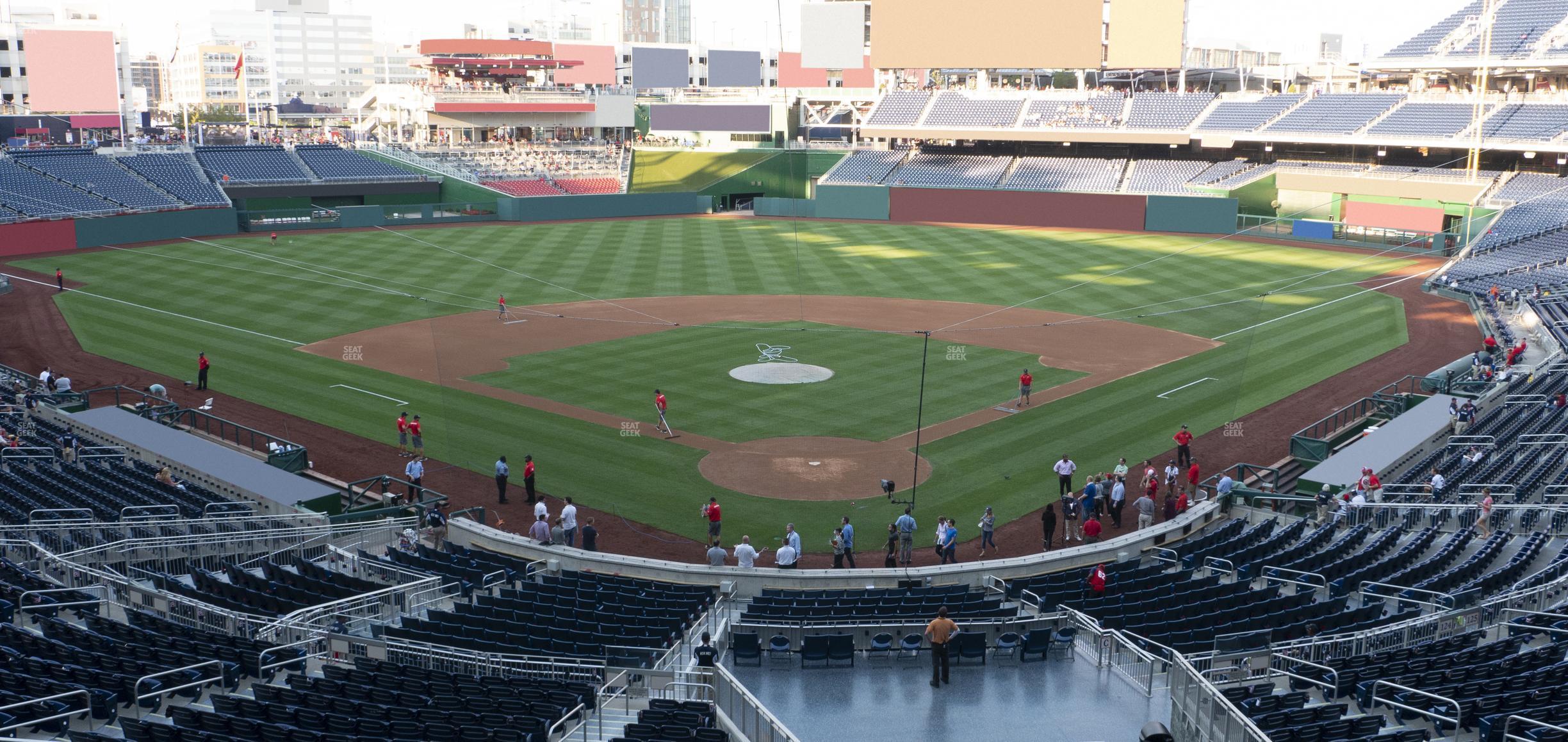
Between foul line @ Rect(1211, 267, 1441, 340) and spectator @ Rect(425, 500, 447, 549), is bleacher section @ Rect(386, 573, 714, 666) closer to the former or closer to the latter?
spectator @ Rect(425, 500, 447, 549)

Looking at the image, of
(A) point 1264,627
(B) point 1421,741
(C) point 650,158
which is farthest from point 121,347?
(C) point 650,158

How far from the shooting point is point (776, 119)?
293 ft

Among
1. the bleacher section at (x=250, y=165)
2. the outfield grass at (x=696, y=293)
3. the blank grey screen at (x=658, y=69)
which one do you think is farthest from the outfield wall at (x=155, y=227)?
the blank grey screen at (x=658, y=69)

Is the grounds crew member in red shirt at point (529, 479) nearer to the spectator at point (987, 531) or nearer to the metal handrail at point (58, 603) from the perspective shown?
the spectator at point (987, 531)

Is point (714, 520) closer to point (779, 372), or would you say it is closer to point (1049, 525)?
point (1049, 525)

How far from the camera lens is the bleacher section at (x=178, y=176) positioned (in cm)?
6144

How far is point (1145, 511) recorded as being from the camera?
67.2 feet

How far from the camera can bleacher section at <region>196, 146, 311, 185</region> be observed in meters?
66.4

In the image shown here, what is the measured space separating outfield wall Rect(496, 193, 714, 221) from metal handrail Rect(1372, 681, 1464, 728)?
210 feet

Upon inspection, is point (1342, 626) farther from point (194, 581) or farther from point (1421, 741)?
point (194, 581)

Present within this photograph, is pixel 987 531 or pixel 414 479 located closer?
pixel 987 531

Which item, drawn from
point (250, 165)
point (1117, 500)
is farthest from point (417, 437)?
point (250, 165)

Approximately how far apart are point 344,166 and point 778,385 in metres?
51.9

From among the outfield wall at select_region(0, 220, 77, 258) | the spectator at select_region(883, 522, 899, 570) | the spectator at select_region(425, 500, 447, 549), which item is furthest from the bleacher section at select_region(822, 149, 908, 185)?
the spectator at select_region(425, 500, 447, 549)
